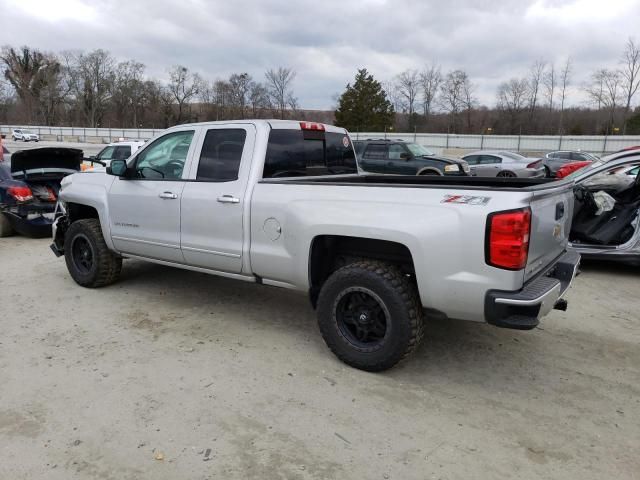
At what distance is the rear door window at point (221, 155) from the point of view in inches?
174

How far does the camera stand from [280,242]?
13.4ft

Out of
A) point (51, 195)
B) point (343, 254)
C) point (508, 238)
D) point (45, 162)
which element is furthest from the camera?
point (45, 162)

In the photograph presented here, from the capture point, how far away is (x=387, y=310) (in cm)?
354

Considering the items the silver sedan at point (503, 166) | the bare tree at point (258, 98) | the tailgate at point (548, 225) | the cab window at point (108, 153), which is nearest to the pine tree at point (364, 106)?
the bare tree at point (258, 98)

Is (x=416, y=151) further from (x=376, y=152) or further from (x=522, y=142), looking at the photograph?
(x=522, y=142)

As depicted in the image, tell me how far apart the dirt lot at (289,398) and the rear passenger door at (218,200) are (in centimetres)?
73

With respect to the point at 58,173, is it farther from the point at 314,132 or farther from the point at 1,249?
the point at 314,132

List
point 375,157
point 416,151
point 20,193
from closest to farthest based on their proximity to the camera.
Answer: point 20,193 → point 375,157 → point 416,151

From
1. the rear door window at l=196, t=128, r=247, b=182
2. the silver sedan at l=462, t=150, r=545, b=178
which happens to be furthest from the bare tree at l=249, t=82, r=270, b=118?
the rear door window at l=196, t=128, r=247, b=182

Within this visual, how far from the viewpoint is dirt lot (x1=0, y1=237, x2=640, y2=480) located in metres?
2.77

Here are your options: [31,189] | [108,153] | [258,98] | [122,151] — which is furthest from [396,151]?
[258,98]

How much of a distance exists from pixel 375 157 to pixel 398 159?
771mm

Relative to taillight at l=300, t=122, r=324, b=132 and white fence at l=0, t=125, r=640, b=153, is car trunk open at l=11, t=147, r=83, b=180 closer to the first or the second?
taillight at l=300, t=122, r=324, b=132

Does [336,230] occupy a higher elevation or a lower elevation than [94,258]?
higher
